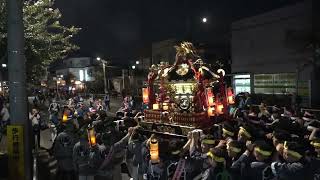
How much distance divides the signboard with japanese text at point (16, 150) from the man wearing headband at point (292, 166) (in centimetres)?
490

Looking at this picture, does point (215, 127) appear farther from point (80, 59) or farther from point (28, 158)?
point (80, 59)

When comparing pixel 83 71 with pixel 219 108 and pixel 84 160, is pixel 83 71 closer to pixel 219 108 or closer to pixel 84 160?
pixel 219 108

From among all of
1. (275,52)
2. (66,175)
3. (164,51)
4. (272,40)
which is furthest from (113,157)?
(164,51)

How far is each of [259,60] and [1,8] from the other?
21.5 m

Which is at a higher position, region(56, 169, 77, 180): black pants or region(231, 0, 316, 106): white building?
region(231, 0, 316, 106): white building

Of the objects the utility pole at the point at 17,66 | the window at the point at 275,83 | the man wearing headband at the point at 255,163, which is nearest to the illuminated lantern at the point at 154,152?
the man wearing headband at the point at 255,163

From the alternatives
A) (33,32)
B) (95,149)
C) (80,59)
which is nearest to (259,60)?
(33,32)

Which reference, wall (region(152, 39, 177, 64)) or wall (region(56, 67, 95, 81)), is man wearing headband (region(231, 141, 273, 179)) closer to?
wall (region(152, 39, 177, 64))

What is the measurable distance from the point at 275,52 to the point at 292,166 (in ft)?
79.9

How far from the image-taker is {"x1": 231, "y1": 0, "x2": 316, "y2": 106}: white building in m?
25.9

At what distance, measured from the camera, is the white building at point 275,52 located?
25.9 m

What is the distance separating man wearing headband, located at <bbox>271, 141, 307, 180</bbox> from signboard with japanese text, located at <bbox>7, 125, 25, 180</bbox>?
16.1 ft

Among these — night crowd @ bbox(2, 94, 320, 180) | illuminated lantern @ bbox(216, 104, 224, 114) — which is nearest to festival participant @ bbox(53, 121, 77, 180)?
night crowd @ bbox(2, 94, 320, 180)

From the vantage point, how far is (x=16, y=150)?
7691 mm
